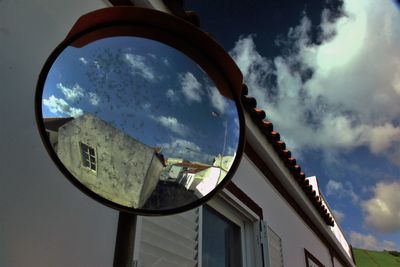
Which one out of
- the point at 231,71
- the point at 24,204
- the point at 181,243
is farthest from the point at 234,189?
the point at 231,71

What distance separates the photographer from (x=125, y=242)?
94cm

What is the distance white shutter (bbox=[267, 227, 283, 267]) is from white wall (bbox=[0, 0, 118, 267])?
2412 mm

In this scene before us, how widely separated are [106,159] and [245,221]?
3.12 m

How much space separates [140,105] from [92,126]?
157 mm

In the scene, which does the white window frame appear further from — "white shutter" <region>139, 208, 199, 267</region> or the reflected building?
the reflected building

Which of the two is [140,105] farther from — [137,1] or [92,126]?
[137,1]

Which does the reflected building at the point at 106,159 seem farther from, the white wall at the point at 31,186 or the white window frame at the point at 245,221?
the white window frame at the point at 245,221

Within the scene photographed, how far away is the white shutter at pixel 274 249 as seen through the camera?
3910mm

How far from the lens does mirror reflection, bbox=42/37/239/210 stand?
1.00m

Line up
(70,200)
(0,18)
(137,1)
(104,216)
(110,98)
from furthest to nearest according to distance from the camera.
Answer: (137,1), (104,216), (70,200), (0,18), (110,98)

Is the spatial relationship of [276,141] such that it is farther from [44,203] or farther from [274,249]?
[44,203]

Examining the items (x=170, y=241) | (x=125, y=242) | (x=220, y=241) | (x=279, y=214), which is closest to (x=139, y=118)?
(x=125, y=242)

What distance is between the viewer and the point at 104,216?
1.88 metres

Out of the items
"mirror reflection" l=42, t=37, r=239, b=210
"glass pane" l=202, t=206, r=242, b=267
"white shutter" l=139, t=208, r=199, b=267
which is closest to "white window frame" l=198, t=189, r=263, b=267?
"glass pane" l=202, t=206, r=242, b=267
